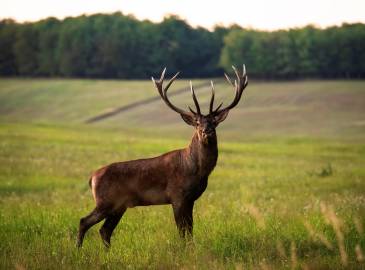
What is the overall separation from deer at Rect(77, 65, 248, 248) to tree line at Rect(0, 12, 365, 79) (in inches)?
3561

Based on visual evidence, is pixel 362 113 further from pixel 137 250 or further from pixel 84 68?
pixel 137 250

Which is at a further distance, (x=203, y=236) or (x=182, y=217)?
(x=203, y=236)

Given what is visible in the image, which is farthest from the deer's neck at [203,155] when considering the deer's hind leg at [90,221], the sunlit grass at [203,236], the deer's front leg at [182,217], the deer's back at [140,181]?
the deer's hind leg at [90,221]

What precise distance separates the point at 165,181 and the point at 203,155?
63 cm

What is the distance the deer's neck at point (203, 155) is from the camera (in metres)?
8.50

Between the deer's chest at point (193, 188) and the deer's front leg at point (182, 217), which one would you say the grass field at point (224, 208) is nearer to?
the deer's front leg at point (182, 217)

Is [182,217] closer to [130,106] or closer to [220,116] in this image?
[220,116]

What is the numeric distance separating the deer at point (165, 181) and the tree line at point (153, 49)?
Answer: 90437 millimetres

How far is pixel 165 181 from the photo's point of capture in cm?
878

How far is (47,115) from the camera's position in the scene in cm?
8544

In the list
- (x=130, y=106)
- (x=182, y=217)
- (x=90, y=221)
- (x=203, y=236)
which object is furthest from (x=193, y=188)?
(x=130, y=106)

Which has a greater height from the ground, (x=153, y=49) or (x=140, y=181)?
(x=153, y=49)

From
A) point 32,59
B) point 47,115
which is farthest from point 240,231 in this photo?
point 32,59

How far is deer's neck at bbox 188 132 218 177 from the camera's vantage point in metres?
8.50
